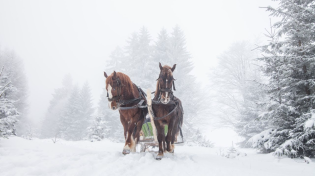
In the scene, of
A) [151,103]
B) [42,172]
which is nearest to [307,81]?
[151,103]

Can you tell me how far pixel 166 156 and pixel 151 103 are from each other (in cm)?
140

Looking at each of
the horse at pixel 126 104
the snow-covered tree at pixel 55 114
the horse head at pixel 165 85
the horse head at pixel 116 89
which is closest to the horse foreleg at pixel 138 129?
the horse at pixel 126 104

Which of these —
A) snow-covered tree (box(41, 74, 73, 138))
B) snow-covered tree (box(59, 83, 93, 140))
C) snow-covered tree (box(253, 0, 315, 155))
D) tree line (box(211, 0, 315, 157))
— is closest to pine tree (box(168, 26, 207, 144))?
tree line (box(211, 0, 315, 157))

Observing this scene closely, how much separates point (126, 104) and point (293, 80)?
4.68 m

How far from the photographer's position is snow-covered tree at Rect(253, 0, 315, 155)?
455 cm

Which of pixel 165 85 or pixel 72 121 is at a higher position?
pixel 165 85

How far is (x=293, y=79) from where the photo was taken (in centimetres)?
479

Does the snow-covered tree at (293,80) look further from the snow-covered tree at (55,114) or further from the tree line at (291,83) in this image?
the snow-covered tree at (55,114)

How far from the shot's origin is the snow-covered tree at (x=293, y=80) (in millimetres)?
4555

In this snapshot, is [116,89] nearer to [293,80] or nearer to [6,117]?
[293,80]

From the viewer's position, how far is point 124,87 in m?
4.84

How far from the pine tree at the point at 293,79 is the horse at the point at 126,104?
3746 mm

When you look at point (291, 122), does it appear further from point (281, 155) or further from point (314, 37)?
point (314, 37)

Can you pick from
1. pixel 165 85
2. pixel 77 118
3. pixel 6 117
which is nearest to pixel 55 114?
pixel 77 118
